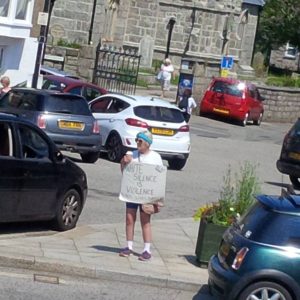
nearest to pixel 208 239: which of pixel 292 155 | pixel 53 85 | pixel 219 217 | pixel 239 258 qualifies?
pixel 219 217

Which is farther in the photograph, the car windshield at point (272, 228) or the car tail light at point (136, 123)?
the car tail light at point (136, 123)

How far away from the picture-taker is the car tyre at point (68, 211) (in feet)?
54.4

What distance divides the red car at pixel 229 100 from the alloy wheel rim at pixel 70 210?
2849cm

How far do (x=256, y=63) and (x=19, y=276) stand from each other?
2327 inches

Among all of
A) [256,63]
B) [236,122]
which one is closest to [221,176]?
[236,122]

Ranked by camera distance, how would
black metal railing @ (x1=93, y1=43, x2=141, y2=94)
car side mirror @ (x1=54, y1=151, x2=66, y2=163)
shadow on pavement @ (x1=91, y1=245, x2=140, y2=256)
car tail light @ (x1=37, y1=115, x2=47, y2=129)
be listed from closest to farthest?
shadow on pavement @ (x1=91, y1=245, x2=140, y2=256) < car side mirror @ (x1=54, y1=151, x2=66, y2=163) < car tail light @ (x1=37, y1=115, x2=47, y2=129) < black metal railing @ (x1=93, y1=43, x2=141, y2=94)

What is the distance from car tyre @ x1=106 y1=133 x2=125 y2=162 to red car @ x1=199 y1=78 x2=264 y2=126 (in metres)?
18.1

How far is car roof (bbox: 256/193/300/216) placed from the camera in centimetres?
1234

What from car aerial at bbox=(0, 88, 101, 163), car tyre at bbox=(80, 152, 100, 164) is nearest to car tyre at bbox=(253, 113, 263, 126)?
car tyre at bbox=(80, 152, 100, 164)

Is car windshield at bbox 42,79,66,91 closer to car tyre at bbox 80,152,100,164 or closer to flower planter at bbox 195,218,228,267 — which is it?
car tyre at bbox 80,152,100,164

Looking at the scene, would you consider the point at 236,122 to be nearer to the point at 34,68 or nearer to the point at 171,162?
the point at 34,68

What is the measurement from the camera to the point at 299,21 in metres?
71.4

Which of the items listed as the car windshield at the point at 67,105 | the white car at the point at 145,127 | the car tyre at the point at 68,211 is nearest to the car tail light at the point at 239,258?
the car tyre at the point at 68,211

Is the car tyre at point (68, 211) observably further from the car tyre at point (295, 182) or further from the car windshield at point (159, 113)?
the car tyre at point (295, 182)
